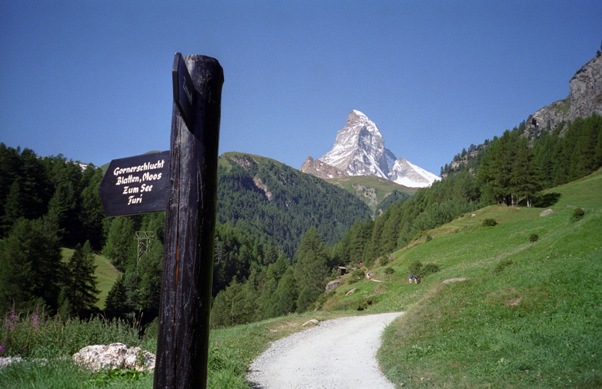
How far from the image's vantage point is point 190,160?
3336mm

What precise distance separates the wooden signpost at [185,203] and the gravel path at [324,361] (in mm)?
10100

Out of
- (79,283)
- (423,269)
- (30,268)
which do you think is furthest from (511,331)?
(30,268)

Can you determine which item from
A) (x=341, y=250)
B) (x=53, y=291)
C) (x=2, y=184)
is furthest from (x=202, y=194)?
(x=341, y=250)

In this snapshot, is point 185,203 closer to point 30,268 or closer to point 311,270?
point 30,268

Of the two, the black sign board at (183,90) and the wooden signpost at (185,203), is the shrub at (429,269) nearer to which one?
the wooden signpost at (185,203)

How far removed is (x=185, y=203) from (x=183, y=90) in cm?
92

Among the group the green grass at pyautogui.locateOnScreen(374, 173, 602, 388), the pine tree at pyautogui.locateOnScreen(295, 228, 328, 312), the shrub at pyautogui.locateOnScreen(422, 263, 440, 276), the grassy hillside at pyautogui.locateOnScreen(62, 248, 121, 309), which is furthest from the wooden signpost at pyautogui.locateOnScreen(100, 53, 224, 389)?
the pine tree at pyautogui.locateOnScreen(295, 228, 328, 312)

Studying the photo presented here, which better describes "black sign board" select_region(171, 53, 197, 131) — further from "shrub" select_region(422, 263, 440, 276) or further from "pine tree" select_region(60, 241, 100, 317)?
"pine tree" select_region(60, 241, 100, 317)

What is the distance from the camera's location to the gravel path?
41.6ft

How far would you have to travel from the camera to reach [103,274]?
92125 mm

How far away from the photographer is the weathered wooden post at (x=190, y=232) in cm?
318

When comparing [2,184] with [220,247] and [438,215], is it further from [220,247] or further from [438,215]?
[438,215]

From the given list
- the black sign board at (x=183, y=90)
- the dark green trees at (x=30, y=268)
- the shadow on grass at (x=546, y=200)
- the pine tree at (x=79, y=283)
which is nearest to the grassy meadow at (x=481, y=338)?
the black sign board at (x=183, y=90)

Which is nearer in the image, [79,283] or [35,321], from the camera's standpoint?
[35,321]
